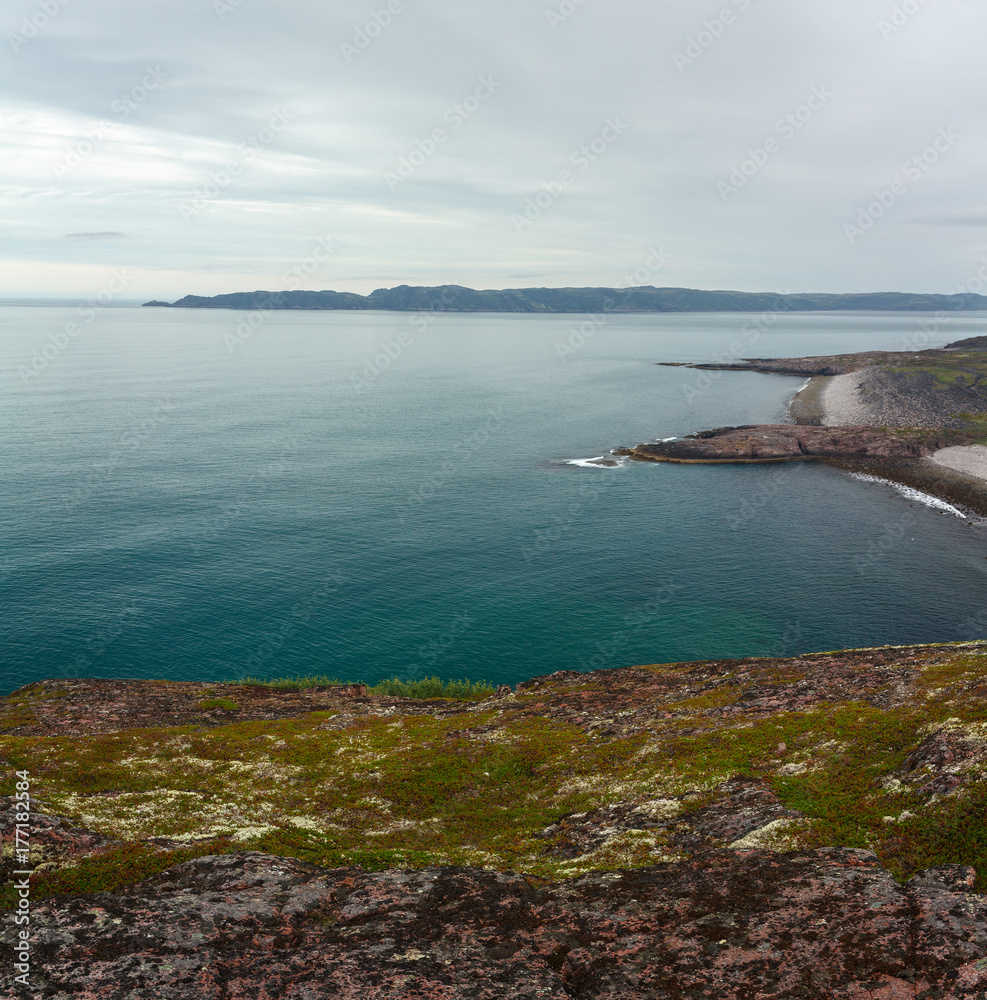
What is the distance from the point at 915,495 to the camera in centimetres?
10925

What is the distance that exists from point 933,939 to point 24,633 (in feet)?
244

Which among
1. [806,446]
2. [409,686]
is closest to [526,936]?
[409,686]

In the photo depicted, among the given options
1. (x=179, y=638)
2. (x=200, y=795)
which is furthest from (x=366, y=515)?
(x=200, y=795)

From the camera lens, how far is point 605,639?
65.4 metres

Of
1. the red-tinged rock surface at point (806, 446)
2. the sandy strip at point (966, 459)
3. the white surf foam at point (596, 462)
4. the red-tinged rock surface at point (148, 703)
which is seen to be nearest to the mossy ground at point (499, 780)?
the red-tinged rock surface at point (148, 703)

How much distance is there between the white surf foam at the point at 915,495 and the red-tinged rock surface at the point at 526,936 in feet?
336

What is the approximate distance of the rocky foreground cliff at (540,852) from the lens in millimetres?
14250

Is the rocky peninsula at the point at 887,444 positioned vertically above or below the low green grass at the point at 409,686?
above

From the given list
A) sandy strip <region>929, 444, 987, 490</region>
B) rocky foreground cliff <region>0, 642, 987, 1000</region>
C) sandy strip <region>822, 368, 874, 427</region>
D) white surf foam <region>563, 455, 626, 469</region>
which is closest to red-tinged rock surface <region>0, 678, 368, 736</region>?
rocky foreground cliff <region>0, 642, 987, 1000</region>

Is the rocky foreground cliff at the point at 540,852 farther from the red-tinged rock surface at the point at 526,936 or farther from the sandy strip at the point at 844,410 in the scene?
the sandy strip at the point at 844,410

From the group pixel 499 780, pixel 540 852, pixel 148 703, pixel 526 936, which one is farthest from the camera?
pixel 148 703

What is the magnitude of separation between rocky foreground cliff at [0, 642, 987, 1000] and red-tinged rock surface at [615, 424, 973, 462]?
3940 inches

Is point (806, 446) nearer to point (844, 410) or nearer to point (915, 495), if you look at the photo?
point (915, 495)

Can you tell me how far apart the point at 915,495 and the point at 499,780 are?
107 m
